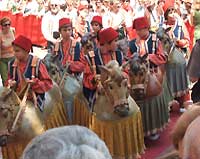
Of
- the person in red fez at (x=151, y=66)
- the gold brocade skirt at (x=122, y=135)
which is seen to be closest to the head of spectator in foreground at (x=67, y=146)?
the gold brocade skirt at (x=122, y=135)

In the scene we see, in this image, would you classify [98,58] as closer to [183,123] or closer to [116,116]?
[116,116]

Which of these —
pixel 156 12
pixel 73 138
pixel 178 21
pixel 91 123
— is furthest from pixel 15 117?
pixel 156 12

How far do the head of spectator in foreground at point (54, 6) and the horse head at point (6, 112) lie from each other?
897cm

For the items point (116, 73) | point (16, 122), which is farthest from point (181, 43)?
point (16, 122)

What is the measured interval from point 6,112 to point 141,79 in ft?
6.00

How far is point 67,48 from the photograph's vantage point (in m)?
7.16

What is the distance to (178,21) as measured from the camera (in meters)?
9.12

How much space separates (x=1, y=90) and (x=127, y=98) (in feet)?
4.10

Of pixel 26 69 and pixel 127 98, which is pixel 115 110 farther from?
pixel 26 69

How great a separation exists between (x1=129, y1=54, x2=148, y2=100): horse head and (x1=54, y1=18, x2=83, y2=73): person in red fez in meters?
0.88

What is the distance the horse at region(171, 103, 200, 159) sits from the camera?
164 centimetres

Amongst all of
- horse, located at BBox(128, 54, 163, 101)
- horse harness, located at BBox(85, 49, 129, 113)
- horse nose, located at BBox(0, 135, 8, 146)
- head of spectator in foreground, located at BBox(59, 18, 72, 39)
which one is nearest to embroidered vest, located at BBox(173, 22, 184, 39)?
head of spectator in foreground, located at BBox(59, 18, 72, 39)

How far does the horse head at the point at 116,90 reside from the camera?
17.4ft

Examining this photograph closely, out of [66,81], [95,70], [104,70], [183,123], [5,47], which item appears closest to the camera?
[183,123]
